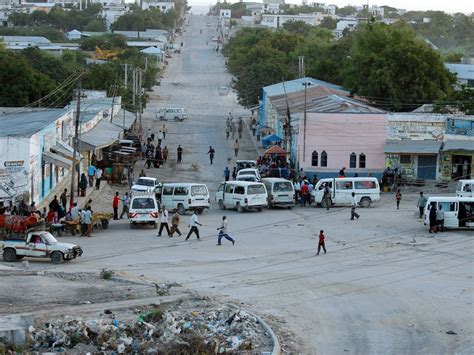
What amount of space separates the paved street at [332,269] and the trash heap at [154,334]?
1.24 metres

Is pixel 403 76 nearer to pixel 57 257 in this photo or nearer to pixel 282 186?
pixel 282 186

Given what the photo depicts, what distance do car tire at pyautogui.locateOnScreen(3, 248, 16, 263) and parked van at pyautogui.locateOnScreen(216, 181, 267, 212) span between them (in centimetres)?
1405

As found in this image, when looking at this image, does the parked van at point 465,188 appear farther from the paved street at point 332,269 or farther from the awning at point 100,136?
the awning at point 100,136

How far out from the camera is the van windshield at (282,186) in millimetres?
44562

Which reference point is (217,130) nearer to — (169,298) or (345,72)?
(345,72)

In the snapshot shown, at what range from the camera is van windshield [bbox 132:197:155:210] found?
38281mm

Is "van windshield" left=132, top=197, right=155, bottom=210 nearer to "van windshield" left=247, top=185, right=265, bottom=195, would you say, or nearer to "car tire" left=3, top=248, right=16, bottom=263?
"van windshield" left=247, top=185, right=265, bottom=195

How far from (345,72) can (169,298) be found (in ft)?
182

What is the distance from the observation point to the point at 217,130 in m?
78.8

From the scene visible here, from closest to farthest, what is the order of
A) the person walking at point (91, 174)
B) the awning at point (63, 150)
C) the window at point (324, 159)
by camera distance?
the awning at point (63, 150), the person walking at point (91, 174), the window at point (324, 159)

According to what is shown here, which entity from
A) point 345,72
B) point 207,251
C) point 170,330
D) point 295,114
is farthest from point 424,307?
point 345,72

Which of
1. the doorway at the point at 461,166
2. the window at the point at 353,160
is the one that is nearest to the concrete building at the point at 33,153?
the window at the point at 353,160

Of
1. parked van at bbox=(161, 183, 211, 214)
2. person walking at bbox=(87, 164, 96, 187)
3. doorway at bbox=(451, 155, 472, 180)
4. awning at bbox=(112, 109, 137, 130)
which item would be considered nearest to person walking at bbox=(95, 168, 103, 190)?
person walking at bbox=(87, 164, 96, 187)

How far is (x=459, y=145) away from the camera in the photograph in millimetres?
51750
